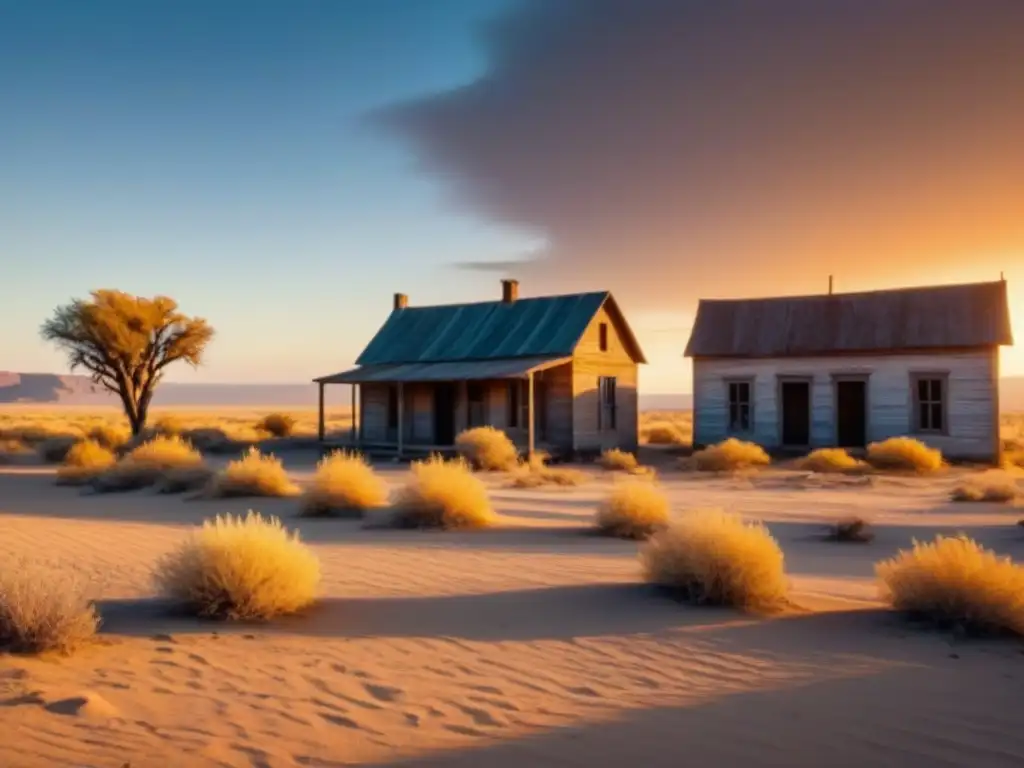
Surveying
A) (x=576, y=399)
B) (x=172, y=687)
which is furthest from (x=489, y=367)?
(x=172, y=687)

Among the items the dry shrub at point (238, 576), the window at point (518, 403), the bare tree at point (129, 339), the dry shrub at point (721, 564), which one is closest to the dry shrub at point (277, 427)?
the bare tree at point (129, 339)

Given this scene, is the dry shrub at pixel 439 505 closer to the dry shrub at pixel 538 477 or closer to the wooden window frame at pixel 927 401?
the dry shrub at pixel 538 477

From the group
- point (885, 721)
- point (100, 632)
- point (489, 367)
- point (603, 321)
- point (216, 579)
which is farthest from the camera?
point (603, 321)

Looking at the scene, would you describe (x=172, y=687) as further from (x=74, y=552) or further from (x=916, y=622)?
(x=74, y=552)

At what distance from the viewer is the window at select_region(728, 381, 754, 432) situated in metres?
A: 23.9

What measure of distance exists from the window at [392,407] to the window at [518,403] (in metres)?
3.90

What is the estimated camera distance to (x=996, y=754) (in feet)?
12.4

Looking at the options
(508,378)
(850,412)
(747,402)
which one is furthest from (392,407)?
(850,412)

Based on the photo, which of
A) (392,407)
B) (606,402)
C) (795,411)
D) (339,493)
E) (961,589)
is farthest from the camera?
(392,407)

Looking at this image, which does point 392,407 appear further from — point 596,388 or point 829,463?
point 829,463

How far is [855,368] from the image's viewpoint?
2248cm

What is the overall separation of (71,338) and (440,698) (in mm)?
29045

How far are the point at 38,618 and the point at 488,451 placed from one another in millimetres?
14993

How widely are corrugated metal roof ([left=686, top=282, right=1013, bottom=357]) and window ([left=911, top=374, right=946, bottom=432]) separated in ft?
2.85
